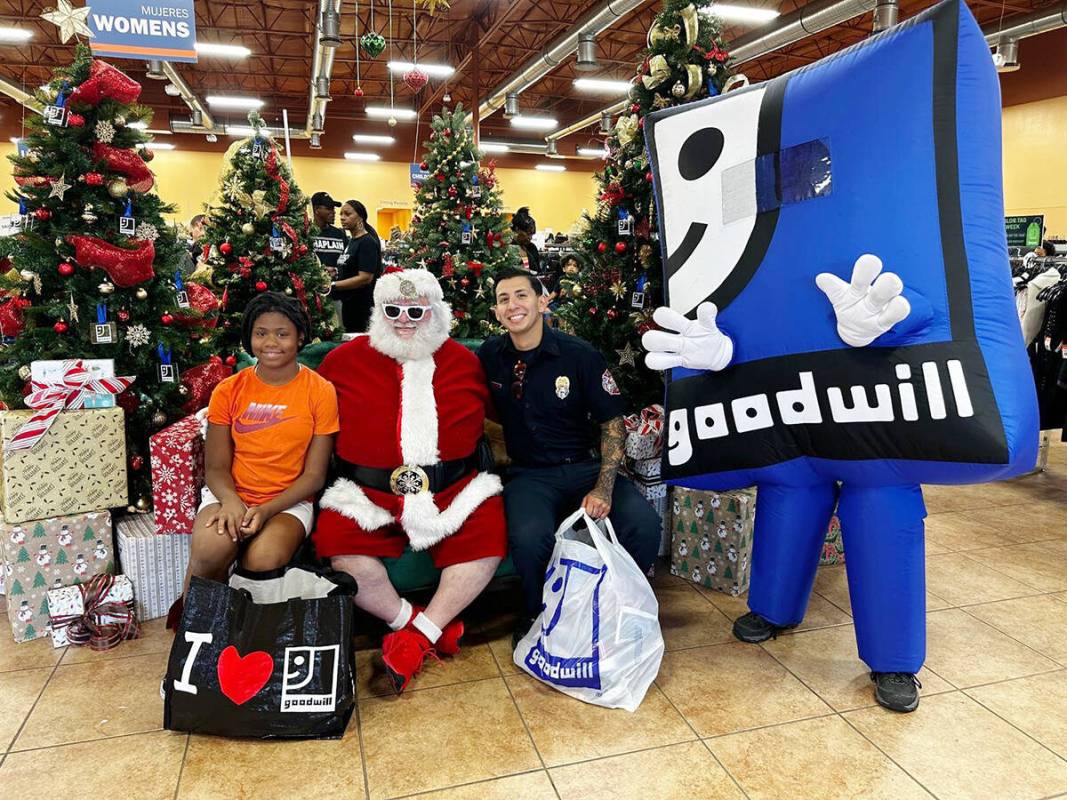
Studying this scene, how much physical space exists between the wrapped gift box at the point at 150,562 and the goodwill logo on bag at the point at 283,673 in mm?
726

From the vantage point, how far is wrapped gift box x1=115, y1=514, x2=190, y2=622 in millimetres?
2658

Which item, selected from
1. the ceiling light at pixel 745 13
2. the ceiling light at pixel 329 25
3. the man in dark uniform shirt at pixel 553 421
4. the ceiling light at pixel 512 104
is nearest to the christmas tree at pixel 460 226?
the man in dark uniform shirt at pixel 553 421

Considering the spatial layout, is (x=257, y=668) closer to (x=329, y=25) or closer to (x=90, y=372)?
(x=90, y=372)

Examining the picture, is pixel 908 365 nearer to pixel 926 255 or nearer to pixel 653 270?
pixel 926 255

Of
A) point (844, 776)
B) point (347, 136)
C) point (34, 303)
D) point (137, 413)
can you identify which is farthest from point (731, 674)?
point (347, 136)

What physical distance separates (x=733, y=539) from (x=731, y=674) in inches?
25.7

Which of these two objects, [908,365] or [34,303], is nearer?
[908,365]

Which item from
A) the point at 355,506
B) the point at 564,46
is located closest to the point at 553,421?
the point at 355,506

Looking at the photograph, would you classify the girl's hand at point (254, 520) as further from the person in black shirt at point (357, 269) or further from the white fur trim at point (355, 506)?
the person in black shirt at point (357, 269)

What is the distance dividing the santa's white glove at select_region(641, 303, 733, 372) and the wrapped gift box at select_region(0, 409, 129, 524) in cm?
191

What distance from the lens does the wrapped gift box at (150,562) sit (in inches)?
105

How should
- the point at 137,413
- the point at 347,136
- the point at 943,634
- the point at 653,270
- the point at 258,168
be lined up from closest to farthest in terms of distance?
the point at 943,634, the point at 137,413, the point at 653,270, the point at 258,168, the point at 347,136

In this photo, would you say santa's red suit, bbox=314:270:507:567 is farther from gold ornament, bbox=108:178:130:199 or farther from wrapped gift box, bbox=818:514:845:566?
wrapped gift box, bbox=818:514:845:566

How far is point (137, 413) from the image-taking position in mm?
2928
